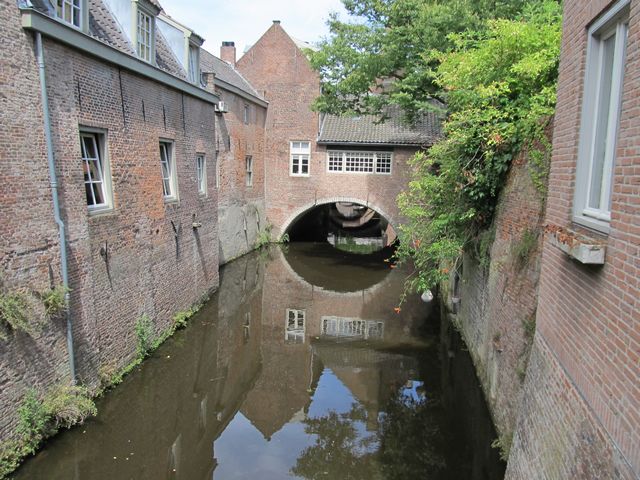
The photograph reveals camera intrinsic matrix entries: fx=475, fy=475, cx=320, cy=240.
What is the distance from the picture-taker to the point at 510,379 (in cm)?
653

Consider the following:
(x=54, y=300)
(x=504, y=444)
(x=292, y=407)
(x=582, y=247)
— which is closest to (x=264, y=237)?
(x=292, y=407)

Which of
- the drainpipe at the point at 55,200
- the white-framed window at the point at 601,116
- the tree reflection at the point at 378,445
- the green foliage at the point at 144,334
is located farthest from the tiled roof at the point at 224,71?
the white-framed window at the point at 601,116

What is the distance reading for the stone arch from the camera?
74.2 ft

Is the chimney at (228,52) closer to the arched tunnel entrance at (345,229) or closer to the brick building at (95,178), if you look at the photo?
the arched tunnel entrance at (345,229)

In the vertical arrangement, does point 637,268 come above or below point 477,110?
below

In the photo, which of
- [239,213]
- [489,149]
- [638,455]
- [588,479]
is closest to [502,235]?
[489,149]

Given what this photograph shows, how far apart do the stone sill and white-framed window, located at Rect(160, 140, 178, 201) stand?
9.30m

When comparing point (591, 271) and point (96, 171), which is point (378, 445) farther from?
point (96, 171)

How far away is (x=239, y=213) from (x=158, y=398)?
13.1 meters

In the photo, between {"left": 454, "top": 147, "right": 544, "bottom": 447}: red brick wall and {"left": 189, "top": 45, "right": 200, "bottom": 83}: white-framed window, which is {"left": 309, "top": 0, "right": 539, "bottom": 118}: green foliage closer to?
{"left": 189, "top": 45, "right": 200, "bottom": 83}: white-framed window

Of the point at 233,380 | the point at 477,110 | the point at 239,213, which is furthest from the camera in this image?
the point at 239,213

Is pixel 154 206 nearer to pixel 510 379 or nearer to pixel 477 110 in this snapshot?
pixel 477 110

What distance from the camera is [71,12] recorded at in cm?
720

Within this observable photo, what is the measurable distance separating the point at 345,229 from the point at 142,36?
74.2ft
